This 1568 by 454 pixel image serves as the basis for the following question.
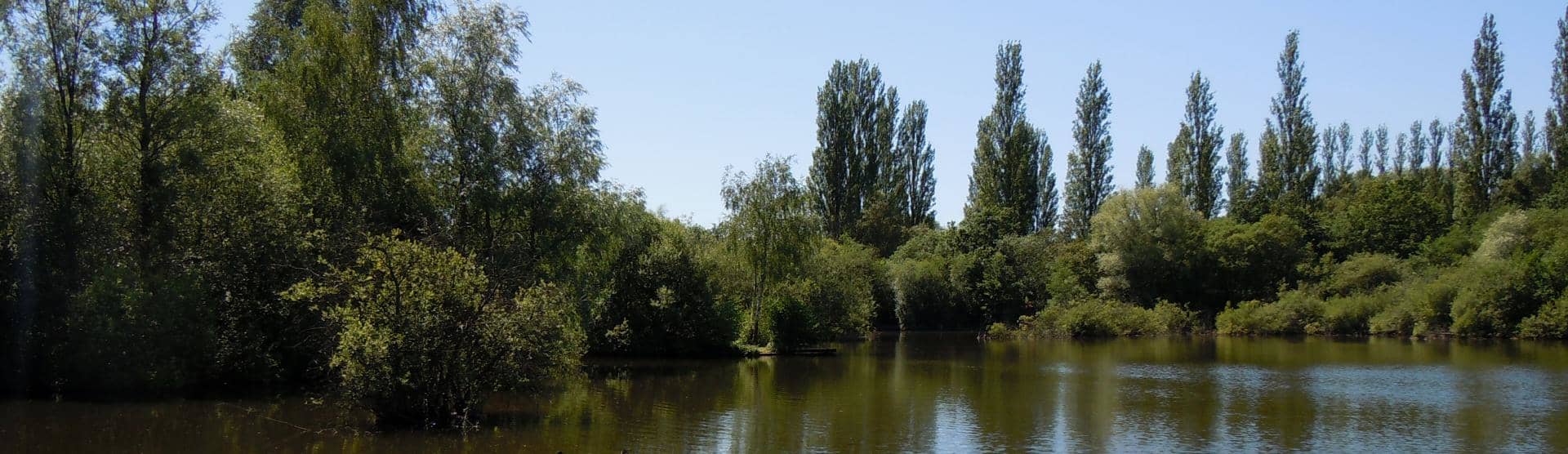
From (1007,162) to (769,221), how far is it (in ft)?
110

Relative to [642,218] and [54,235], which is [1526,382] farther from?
[54,235]

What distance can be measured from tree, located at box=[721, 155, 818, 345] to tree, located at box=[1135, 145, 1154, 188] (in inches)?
1938

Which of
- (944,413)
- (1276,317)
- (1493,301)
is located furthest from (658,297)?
(1493,301)

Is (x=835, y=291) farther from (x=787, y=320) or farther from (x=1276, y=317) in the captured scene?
(x=1276, y=317)

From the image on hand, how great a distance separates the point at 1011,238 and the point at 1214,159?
15482 mm

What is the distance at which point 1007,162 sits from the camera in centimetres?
6981

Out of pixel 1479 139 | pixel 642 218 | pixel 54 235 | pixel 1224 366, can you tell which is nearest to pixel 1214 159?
pixel 1479 139

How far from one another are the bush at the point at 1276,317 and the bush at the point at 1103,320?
2176 mm

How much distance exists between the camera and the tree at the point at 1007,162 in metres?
68.9

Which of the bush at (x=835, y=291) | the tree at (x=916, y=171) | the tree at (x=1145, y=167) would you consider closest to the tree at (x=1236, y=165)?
the tree at (x=1145, y=167)

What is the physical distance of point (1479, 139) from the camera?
59.0 metres

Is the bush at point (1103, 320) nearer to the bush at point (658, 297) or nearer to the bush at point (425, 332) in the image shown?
the bush at point (658, 297)

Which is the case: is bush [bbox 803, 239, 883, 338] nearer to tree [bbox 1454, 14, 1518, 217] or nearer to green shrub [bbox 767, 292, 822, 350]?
green shrub [bbox 767, 292, 822, 350]

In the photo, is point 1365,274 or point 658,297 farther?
point 1365,274
